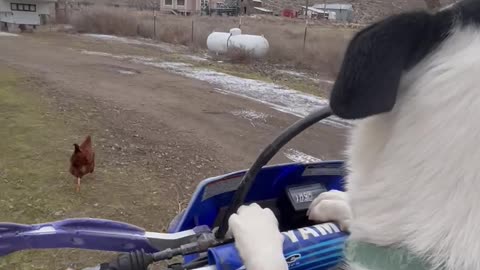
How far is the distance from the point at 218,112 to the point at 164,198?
3601mm

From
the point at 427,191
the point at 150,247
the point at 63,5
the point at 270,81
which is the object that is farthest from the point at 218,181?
the point at 63,5

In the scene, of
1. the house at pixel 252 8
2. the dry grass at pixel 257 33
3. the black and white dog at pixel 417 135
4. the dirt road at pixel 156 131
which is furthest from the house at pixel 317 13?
the black and white dog at pixel 417 135

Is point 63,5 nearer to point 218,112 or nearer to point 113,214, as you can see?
point 218,112

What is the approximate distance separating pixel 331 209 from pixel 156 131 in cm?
538

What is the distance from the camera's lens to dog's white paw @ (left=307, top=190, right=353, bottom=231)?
1.40m

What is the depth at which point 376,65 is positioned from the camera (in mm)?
763

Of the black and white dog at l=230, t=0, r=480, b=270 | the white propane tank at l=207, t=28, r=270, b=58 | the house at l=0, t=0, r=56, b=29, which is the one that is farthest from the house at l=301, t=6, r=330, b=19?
the black and white dog at l=230, t=0, r=480, b=270

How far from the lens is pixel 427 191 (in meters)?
0.80

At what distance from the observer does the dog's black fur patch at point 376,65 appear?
76 cm

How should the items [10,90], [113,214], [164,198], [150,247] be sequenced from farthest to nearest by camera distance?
1. [10,90]
2. [164,198]
3. [113,214]
4. [150,247]

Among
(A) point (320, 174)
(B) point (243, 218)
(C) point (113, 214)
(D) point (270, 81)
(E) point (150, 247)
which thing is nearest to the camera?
(B) point (243, 218)

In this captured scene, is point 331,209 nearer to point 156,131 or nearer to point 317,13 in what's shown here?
point 156,131

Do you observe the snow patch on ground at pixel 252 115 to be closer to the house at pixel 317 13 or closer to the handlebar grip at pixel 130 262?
the handlebar grip at pixel 130 262

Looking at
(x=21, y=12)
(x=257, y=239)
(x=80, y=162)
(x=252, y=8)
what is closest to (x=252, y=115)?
(x=80, y=162)
